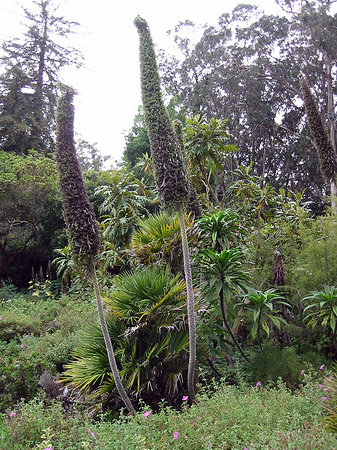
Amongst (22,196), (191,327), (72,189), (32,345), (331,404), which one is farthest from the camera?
(22,196)

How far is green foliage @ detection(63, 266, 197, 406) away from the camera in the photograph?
4320mm

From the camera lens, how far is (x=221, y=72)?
2156 cm

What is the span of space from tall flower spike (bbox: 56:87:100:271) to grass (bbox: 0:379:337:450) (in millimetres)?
1668

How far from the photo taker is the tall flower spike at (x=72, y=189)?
3727 mm

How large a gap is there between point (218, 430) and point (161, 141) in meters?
2.71

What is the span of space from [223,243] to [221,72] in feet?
62.1

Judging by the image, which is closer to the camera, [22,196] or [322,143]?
[322,143]

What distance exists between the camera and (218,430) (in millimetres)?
2805

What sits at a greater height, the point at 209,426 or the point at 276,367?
the point at 209,426

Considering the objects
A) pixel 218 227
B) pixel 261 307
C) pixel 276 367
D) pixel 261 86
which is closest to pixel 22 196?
pixel 218 227

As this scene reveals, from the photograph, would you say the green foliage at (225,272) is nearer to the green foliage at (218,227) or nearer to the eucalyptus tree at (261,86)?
the green foliage at (218,227)

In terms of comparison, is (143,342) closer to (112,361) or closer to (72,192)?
(112,361)

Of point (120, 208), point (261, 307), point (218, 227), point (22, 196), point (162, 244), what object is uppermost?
point (22, 196)

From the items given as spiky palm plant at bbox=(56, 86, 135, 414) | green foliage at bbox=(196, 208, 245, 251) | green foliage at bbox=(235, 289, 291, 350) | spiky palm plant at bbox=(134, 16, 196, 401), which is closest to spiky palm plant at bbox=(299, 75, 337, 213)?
green foliage at bbox=(196, 208, 245, 251)
